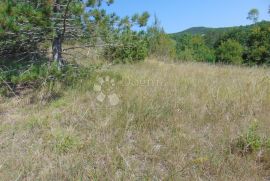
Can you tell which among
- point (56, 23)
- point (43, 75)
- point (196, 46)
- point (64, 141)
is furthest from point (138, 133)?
point (196, 46)

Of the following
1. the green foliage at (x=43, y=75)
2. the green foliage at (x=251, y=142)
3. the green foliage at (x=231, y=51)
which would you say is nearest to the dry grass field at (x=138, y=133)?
the green foliage at (x=251, y=142)

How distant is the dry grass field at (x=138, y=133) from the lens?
264cm

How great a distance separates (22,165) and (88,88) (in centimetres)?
207

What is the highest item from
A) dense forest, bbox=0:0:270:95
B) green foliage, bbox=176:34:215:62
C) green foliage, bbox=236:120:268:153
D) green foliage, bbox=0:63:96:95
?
green foliage, bbox=176:34:215:62

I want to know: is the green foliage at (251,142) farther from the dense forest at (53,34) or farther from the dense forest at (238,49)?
the dense forest at (238,49)

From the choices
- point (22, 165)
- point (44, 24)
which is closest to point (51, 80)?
point (44, 24)

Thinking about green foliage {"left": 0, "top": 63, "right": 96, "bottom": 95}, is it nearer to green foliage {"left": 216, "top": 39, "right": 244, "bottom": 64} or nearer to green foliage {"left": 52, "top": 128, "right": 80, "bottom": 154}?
green foliage {"left": 52, "top": 128, "right": 80, "bottom": 154}

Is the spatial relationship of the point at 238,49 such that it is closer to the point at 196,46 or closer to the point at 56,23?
the point at 196,46

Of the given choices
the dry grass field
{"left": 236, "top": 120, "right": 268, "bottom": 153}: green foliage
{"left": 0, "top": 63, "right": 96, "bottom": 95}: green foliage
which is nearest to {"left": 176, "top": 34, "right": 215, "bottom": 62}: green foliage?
{"left": 0, "top": 63, "right": 96, "bottom": 95}: green foliage

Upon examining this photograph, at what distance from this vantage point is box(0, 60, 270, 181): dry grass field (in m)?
2.64

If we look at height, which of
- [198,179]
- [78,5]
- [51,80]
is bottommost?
[198,179]

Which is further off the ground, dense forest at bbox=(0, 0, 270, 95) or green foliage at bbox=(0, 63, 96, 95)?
dense forest at bbox=(0, 0, 270, 95)

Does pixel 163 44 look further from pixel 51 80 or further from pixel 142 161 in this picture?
pixel 142 161

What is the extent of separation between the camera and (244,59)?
35.3 m
